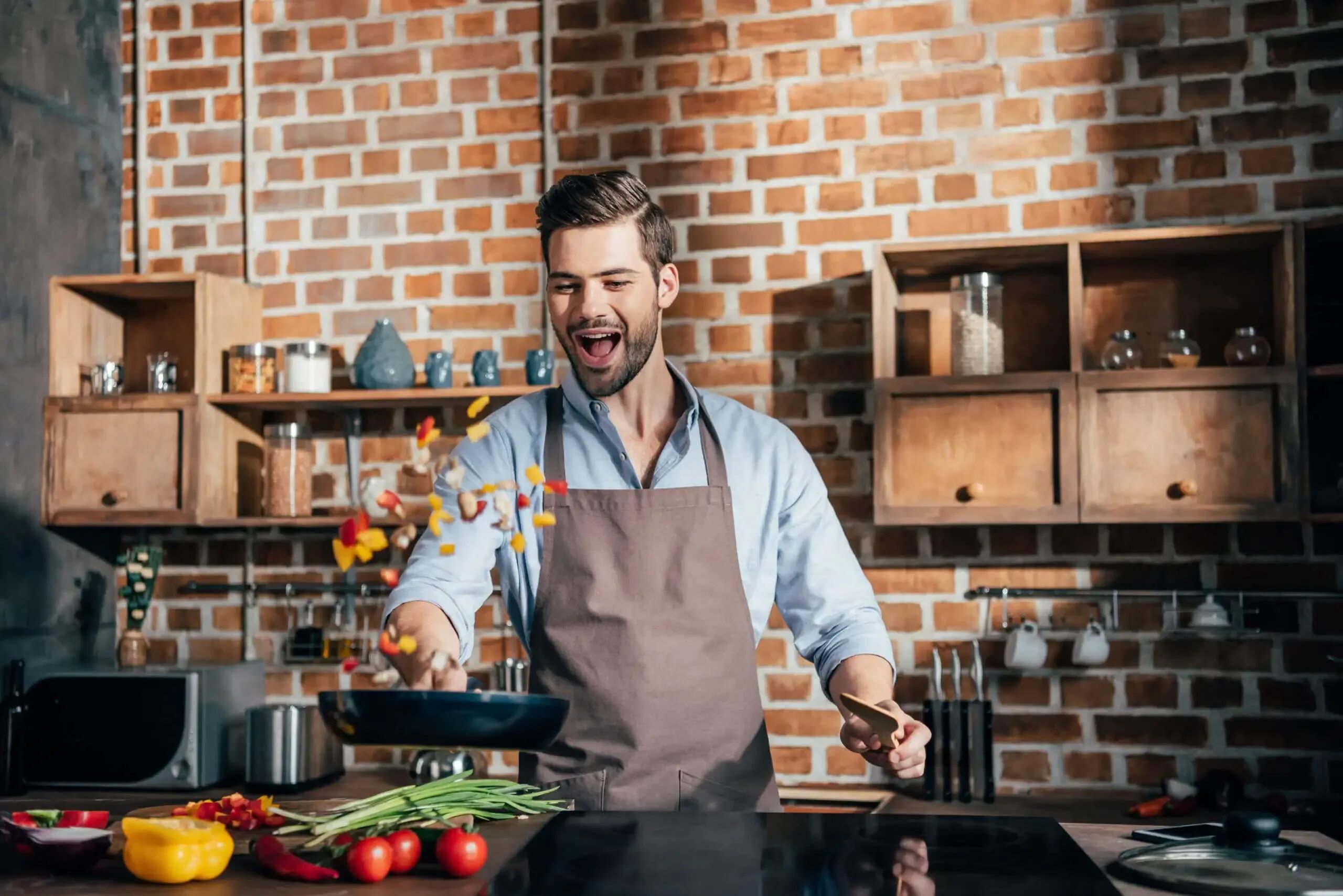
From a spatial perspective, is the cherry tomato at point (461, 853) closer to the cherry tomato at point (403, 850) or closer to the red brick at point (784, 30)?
the cherry tomato at point (403, 850)

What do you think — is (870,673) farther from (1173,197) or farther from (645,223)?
(1173,197)

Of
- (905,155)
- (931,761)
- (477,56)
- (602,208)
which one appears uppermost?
(477,56)

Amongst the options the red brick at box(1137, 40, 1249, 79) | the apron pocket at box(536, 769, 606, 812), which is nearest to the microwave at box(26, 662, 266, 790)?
the apron pocket at box(536, 769, 606, 812)

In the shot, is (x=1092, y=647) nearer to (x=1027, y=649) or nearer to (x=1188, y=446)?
(x=1027, y=649)

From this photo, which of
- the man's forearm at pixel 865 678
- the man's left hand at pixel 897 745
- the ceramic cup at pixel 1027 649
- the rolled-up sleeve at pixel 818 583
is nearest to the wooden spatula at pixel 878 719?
the man's left hand at pixel 897 745

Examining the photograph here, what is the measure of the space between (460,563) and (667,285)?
607 millimetres

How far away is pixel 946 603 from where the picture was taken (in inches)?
122

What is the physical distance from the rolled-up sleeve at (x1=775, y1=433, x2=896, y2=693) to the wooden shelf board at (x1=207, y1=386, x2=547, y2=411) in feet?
3.24

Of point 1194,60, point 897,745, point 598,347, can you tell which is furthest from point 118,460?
point 1194,60

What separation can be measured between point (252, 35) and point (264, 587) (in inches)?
58.7

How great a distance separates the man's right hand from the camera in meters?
1.47

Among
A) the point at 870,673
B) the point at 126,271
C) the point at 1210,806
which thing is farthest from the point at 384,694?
the point at 126,271

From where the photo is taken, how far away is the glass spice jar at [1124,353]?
112 inches

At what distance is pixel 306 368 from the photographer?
324 cm
